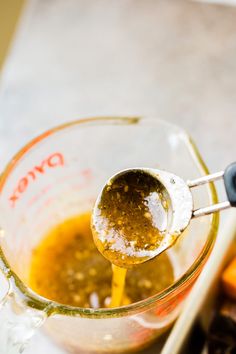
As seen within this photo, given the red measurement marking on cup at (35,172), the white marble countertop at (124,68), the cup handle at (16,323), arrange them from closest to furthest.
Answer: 1. the cup handle at (16,323)
2. the red measurement marking on cup at (35,172)
3. the white marble countertop at (124,68)

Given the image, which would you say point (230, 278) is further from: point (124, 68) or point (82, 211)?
point (124, 68)

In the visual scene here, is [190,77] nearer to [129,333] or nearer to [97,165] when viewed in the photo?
[97,165]

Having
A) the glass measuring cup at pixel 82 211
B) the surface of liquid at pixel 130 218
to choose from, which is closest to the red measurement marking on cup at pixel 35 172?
the glass measuring cup at pixel 82 211

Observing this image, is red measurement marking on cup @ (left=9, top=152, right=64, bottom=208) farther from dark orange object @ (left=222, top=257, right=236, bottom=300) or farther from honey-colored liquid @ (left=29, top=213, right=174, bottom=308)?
dark orange object @ (left=222, top=257, right=236, bottom=300)

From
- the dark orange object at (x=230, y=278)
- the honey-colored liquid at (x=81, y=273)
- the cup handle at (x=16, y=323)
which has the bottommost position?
the dark orange object at (x=230, y=278)

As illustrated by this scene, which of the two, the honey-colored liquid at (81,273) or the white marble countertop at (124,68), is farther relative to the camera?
the white marble countertop at (124,68)

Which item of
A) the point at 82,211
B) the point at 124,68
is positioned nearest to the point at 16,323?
the point at 82,211

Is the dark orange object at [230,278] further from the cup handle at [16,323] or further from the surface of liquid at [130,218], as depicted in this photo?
the cup handle at [16,323]
